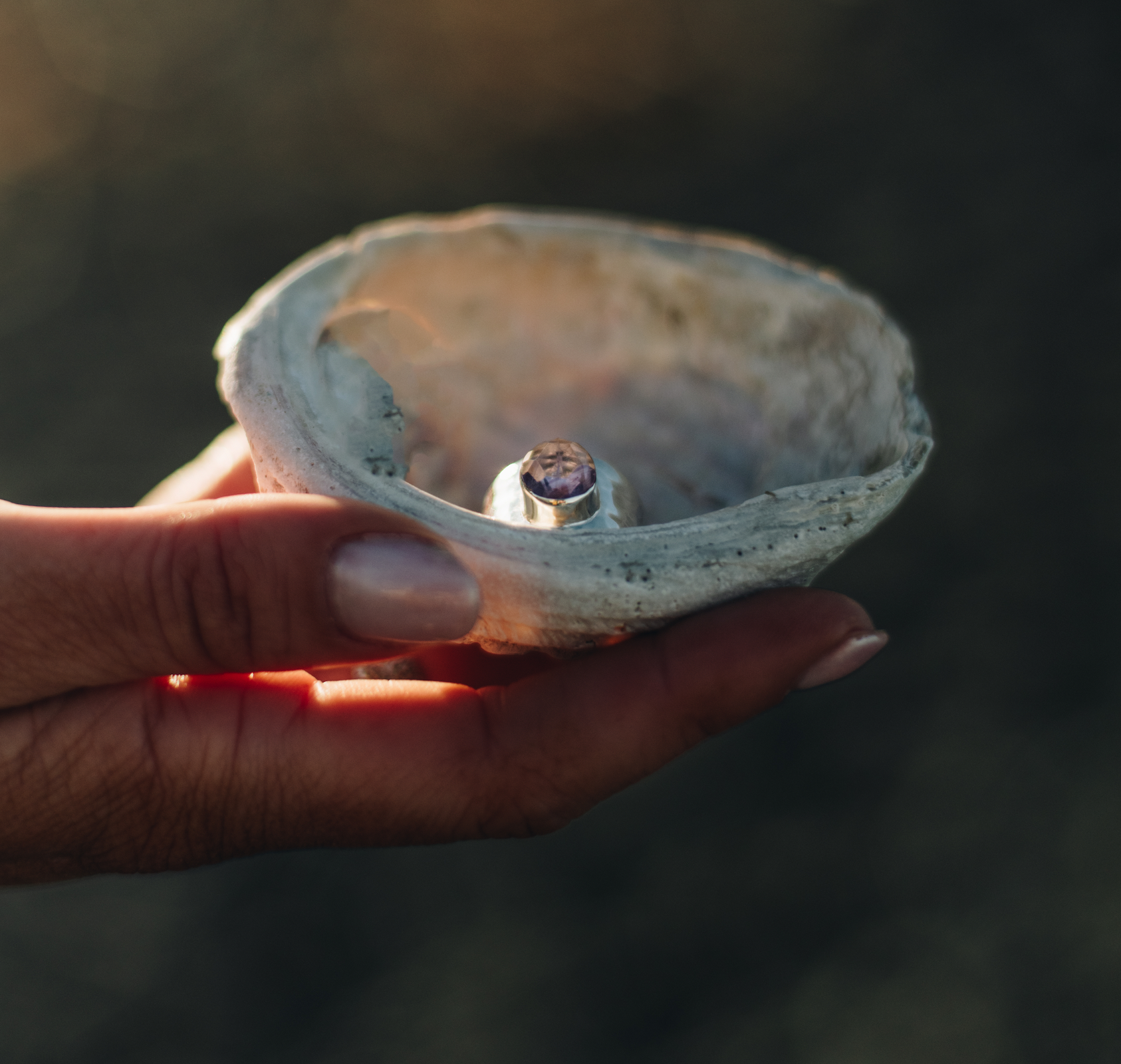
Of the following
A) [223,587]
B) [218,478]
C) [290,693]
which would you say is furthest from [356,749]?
[218,478]

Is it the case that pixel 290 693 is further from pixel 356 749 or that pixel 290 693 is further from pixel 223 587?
pixel 223 587

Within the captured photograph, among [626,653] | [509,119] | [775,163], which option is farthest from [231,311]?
[626,653]

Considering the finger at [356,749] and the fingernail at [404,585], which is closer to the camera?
the fingernail at [404,585]

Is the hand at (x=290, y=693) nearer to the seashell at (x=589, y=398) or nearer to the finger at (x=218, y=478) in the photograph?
the seashell at (x=589, y=398)

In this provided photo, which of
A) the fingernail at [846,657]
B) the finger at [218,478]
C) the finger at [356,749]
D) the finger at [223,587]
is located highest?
the finger at [218,478]

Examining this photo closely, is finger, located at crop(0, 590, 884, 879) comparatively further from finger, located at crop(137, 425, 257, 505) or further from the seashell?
finger, located at crop(137, 425, 257, 505)

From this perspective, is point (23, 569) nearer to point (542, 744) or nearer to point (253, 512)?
point (253, 512)

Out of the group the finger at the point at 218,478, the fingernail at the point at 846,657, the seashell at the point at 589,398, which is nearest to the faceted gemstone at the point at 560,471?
the seashell at the point at 589,398
